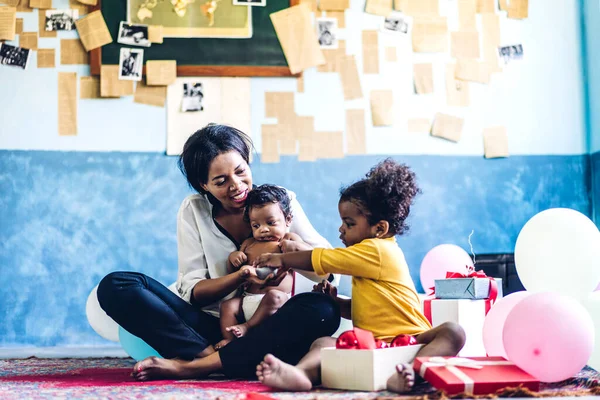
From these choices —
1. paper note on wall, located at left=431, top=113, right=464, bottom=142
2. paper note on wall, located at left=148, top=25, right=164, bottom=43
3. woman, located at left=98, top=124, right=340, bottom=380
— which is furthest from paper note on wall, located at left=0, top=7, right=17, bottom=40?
paper note on wall, located at left=431, top=113, right=464, bottom=142

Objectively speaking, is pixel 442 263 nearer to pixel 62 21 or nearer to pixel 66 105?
pixel 66 105

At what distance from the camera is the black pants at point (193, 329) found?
1.66 meters

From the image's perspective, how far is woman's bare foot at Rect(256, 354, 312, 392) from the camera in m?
1.46

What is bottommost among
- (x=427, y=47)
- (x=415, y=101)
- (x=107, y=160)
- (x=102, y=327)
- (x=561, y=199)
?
(x=102, y=327)

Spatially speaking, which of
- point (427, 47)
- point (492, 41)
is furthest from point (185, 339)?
point (492, 41)

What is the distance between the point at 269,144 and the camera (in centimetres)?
298

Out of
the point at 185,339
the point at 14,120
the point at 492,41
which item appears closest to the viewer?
the point at 185,339

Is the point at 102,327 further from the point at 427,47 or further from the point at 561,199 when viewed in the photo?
the point at 561,199

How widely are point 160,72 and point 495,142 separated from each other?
4.79 feet

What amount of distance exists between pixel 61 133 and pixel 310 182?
1.05 metres

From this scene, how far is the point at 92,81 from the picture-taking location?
2.93 metres

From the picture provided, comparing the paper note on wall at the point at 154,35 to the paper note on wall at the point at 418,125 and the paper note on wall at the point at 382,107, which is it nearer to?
the paper note on wall at the point at 382,107

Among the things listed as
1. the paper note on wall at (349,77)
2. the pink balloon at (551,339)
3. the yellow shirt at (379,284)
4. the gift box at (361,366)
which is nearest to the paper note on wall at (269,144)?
the paper note on wall at (349,77)

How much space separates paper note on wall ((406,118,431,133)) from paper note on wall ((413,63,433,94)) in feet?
0.41
